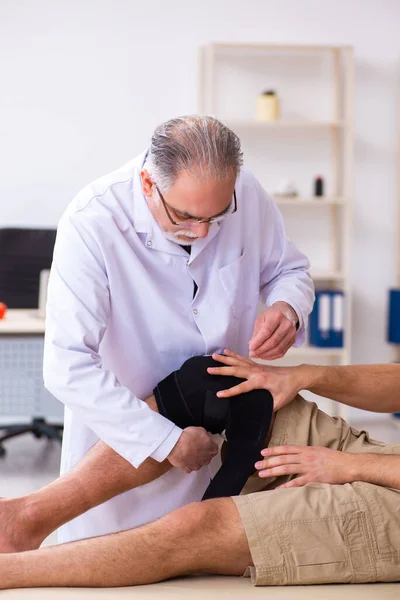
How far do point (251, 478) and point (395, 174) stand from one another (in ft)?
12.1

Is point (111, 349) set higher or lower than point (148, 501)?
higher

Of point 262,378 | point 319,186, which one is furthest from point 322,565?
point 319,186

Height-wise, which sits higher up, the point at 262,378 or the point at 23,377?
the point at 262,378

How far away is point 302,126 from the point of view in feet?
16.2

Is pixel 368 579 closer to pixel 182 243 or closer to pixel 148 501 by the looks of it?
pixel 148 501

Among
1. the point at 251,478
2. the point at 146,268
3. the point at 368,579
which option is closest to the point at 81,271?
the point at 146,268

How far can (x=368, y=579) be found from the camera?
63.0 inches

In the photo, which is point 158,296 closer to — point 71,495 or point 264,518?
point 71,495

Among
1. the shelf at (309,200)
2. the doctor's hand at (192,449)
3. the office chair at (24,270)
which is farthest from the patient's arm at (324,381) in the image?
the shelf at (309,200)

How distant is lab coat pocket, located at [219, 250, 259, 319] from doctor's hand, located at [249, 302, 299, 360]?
10 cm

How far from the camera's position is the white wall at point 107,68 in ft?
16.1

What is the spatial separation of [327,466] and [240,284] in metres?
0.57

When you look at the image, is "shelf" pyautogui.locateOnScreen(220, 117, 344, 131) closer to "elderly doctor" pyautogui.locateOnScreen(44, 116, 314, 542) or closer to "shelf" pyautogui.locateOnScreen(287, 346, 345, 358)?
"shelf" pyautogui.locateOnScreen(287, 346, 345, 358)

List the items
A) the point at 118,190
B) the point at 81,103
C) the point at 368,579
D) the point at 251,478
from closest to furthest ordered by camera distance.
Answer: the point at 368,579 < the point at 251,478 < the point at 118,190 < the point at 81,103
